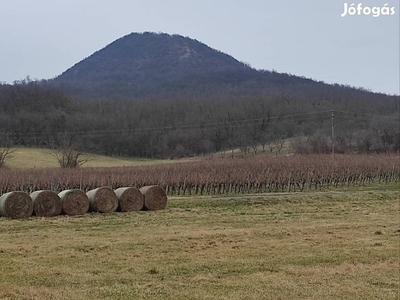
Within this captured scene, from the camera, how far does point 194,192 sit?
40875 millimetres

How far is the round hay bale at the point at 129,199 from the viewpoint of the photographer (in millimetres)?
25359

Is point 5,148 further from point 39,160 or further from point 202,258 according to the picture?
point 202,258

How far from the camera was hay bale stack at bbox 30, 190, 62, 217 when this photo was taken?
22748mm

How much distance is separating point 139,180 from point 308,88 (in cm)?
11735

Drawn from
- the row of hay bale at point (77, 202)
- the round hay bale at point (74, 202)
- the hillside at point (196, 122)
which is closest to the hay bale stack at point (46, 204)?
the row of hay bale at point (77, 202)

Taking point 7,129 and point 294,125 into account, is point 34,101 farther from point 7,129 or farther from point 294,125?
point 294,125

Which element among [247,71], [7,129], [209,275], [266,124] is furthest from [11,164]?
[247,71]

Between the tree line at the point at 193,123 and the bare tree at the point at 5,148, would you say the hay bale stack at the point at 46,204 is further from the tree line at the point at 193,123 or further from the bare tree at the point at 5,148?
the tree line at the point at 193,123

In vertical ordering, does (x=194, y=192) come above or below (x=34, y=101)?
below

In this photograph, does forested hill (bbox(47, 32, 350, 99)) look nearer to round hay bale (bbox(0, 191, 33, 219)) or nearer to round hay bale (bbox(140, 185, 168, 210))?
round hay bale (bbox(140, 185, 168, 210))

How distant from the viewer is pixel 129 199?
1008 inches

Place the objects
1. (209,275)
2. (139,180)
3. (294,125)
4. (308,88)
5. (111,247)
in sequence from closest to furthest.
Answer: (209,275), (111,247), (139,180), (294,125), (308,88)

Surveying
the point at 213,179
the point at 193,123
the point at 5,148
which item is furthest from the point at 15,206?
the point at 193,123

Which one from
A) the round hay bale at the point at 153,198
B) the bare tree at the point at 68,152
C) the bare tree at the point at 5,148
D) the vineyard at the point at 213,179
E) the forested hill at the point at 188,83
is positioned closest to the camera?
the round hay bale at the point at 153,198
